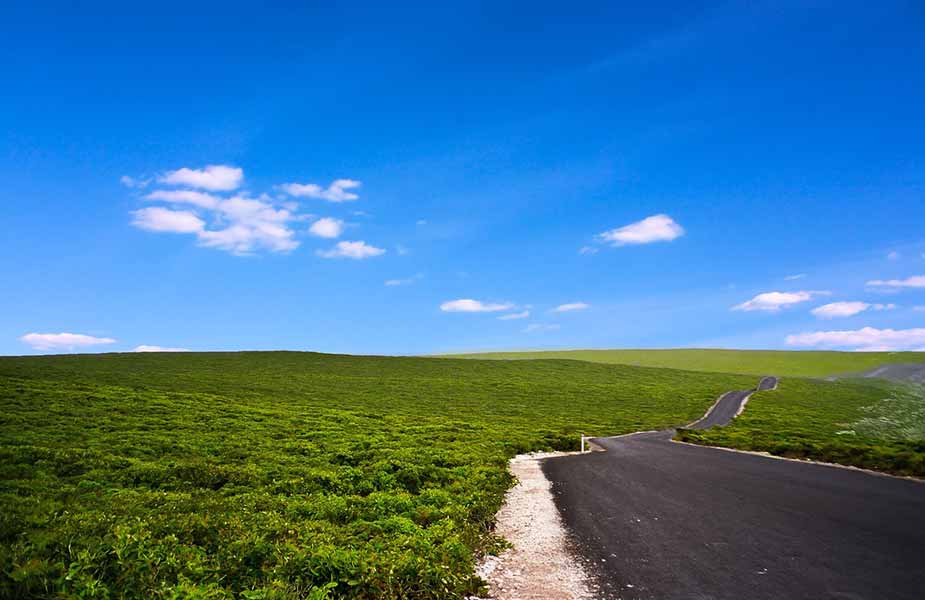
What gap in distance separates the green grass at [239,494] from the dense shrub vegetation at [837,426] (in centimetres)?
1449

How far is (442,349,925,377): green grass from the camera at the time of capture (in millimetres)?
142000

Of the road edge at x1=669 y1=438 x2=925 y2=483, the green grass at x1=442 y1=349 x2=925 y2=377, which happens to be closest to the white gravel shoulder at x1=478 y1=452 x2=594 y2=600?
the road edge at x1=669 y1=438 x2=925 y2=483

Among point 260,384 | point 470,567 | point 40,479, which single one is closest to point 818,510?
point 470,567

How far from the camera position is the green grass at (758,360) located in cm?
14200

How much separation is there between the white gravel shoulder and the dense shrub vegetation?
2051 cm

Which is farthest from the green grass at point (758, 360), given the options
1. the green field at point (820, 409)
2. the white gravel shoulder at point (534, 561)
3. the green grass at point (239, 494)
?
the white gravel shoulder at point (534, 561)

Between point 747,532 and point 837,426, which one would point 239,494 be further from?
point 837,426

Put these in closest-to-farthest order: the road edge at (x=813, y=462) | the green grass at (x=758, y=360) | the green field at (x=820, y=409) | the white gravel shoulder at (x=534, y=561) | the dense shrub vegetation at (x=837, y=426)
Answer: the white gravel shoulder at (x=534, y=561) → the road edge at (x=813, y=462) → the dense shrub vegetation at (x=837, y=426) → the green field at (x=820, y=409) → the green grass at (x=758, y=360)

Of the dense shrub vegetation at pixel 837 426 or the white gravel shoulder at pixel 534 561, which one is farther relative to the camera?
the dense shrub vegetation at pixel 837 426

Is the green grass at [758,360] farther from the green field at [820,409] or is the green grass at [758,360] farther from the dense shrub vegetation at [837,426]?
the dense shrub vegetation at [837,426]

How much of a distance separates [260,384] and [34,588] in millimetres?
66657

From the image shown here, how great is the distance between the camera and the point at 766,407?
76625mm

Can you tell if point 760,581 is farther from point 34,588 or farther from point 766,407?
point 766,407

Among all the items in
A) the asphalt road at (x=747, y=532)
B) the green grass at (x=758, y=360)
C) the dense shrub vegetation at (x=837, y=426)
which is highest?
the green grass at (x=758, y=360)
